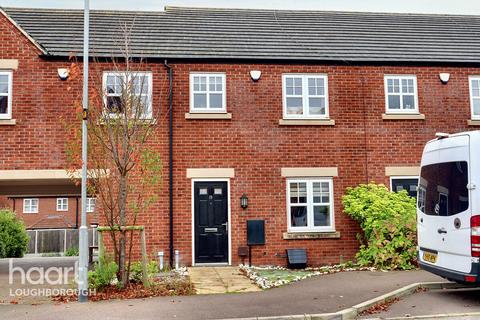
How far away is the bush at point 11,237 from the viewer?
19703mm

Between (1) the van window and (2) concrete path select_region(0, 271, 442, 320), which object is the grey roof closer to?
(1) the van window

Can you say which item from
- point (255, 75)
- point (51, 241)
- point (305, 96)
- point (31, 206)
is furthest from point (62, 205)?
point (305, 96)

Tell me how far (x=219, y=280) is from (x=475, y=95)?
9159 mm

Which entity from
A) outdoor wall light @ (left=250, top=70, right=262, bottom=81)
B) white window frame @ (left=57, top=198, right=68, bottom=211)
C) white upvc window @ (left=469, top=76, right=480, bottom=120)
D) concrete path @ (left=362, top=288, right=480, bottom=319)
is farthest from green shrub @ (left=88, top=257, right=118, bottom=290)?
white window frame @ (left=57, top=198, right=68, bottom=211)

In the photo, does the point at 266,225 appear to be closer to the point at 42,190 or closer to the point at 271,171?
the point at 271,171

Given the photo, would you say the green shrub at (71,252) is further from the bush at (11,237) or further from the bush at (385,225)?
the bush at (385,225)

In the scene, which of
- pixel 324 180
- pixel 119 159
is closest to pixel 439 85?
pixel 324 180

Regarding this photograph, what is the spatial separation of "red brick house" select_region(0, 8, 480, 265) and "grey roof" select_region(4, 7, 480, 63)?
9 cm

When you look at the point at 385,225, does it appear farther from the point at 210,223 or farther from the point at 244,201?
the point at 210,223

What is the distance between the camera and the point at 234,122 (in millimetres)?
12844

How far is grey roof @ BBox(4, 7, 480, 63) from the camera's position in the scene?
13445 millimetres

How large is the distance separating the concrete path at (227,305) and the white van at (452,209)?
1.20m

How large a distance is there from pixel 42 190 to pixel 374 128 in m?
9.76

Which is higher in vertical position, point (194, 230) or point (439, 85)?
point (439, 85)
